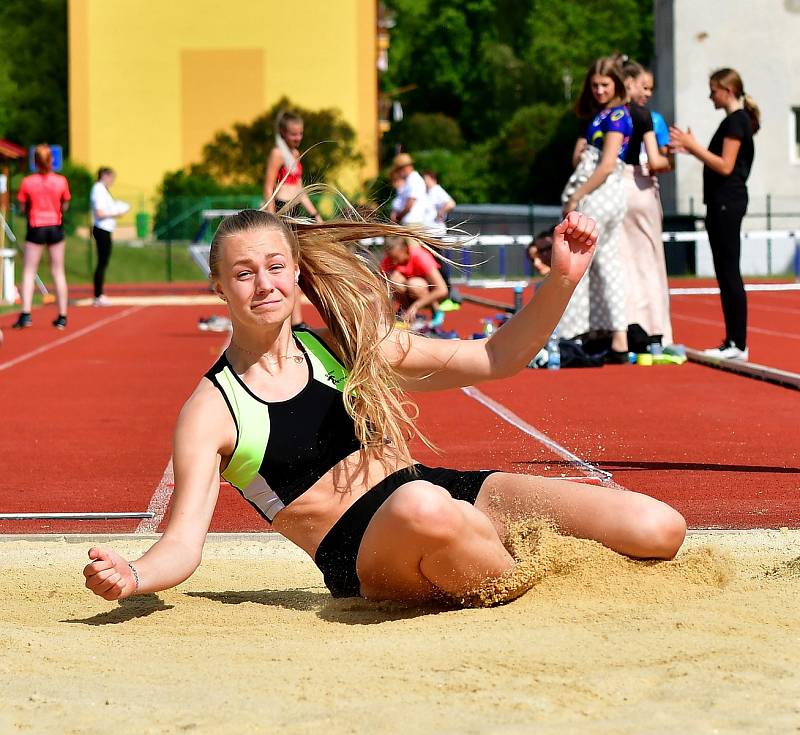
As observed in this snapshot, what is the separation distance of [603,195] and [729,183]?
3.15 feet

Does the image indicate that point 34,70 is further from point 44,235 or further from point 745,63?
point 44,235

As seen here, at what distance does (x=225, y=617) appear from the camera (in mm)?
4461

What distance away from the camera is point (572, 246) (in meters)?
4.28

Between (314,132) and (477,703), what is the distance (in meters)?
42.7

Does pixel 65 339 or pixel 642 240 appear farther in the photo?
pixel 65 339

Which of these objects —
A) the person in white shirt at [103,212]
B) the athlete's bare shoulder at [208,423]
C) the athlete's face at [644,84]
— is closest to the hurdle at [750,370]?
the athlete's face at [644,84]

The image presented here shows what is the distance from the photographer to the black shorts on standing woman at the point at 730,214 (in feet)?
37.3

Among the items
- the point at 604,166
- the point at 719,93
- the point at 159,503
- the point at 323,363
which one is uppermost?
the point at 719,93

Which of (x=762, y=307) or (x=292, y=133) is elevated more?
(x=292, y=133)

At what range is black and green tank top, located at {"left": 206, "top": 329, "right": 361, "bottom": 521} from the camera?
14.0ft

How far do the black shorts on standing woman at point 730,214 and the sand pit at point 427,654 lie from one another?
21.0 feet

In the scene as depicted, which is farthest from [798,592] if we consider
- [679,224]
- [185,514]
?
[679,224]

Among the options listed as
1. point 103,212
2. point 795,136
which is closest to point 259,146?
point 795,136

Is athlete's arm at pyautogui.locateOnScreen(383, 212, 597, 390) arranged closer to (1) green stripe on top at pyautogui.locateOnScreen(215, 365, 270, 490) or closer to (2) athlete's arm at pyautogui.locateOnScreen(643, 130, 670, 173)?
(1) green stripe on top at pyautogui.locateOnScreen(215, 365, 270, 490)
